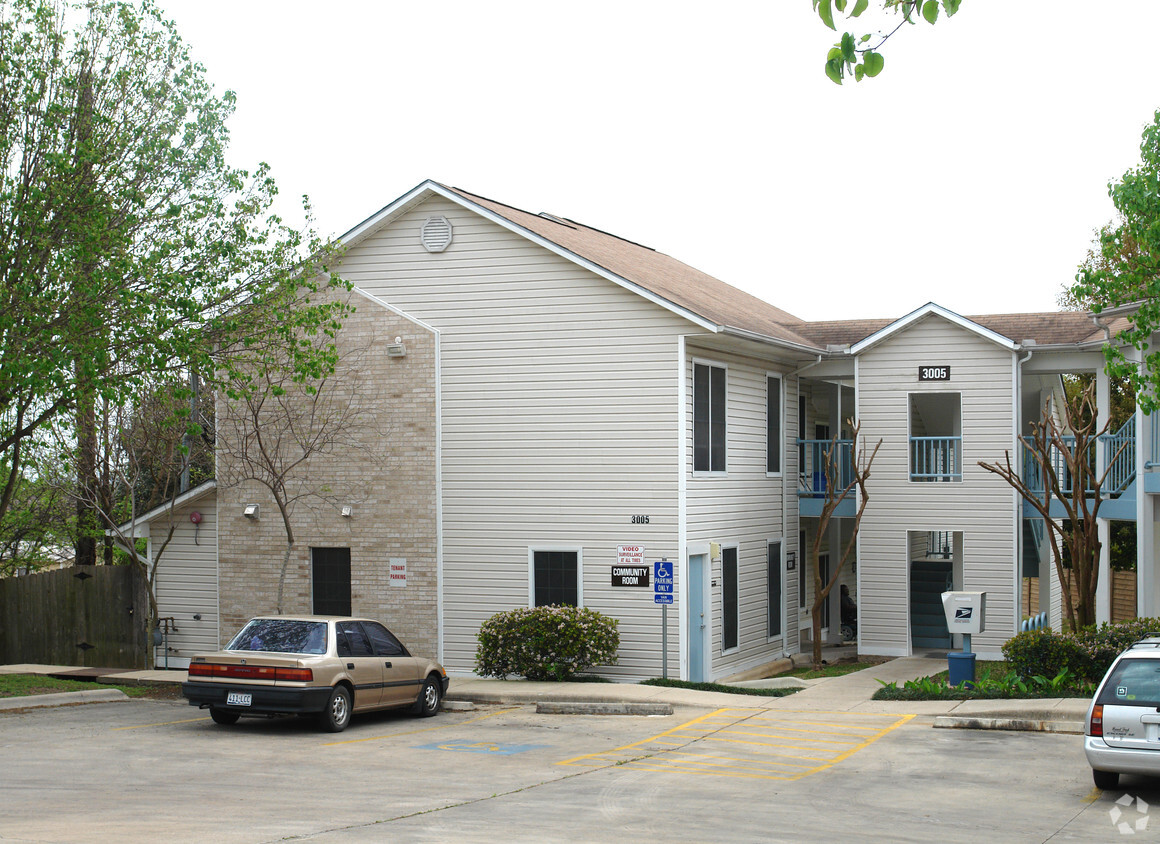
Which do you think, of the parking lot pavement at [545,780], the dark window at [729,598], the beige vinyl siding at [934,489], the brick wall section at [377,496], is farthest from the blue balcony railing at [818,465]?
the parking lot pavement at [545,780]

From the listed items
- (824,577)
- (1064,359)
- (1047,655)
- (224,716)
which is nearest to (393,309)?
(224,716)

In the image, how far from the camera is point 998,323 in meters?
26.3

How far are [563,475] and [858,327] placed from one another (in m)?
9.38

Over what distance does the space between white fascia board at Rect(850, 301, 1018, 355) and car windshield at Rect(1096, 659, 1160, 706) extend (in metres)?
12.9

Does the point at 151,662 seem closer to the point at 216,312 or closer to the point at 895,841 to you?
the point at 216,312

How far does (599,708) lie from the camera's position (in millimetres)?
18266

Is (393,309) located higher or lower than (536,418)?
higher

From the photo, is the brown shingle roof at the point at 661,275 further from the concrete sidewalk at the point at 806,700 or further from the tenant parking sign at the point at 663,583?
the concrete sidewalk at the point at 806,700

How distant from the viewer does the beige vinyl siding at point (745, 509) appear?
71.8 ft

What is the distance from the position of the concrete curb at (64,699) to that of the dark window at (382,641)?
5.44 metres

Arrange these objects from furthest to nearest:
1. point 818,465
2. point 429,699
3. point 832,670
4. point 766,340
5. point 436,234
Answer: point 818,465
point 832,670
point 436,234
point 766,340
point 429,699

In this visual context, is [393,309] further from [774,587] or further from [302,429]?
[774,587]

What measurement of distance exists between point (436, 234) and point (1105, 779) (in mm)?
14954

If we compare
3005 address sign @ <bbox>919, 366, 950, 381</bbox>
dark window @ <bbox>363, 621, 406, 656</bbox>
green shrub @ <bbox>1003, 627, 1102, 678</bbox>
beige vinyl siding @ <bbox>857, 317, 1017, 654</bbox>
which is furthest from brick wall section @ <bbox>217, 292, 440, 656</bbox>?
green shrub @ <bbox>1003, 627, 1102, 678</bbox>
